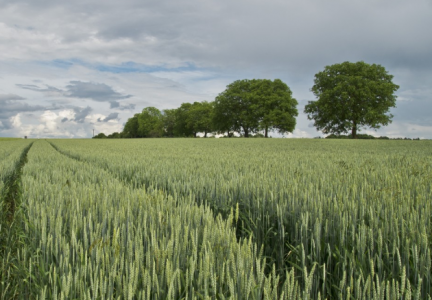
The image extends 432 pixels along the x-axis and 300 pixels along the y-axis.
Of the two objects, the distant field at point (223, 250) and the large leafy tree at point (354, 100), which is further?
the large leafy tree at point (354, 100)

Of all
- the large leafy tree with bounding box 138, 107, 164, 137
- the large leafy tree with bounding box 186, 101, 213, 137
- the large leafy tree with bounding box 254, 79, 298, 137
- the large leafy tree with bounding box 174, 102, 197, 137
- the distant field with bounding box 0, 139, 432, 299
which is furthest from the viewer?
the large leafy tree with bounding box 138, 107, 164, 137

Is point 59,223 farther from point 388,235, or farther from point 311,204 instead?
point 388,235

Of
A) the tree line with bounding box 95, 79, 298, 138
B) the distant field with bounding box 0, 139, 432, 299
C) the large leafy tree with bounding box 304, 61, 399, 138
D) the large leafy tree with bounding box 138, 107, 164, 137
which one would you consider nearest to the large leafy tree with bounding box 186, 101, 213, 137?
the tree line with bounding box 95, 79, 298, 138

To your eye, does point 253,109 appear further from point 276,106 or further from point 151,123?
point 151,123

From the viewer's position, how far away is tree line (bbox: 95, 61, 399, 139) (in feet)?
144

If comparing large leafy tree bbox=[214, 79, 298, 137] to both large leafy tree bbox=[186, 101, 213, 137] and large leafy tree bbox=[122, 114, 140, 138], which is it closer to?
large leafy tree bbox=[186, 101, 213, 137]

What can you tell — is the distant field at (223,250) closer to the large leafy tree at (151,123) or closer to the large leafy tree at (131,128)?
the large leafy tree at (151,123)

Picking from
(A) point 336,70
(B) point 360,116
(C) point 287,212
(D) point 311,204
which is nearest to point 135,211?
(C) point 287,212

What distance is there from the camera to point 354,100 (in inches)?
1716

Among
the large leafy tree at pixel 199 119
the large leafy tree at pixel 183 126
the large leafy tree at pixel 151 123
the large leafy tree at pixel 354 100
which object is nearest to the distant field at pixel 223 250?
the large leafy tree at pixel 354 100

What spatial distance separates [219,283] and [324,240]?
42.0 inches

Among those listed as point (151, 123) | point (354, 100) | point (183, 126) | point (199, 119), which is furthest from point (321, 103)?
point (151, 123)

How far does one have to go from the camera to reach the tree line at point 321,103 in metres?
43.8

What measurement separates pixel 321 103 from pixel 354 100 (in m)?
4.40
